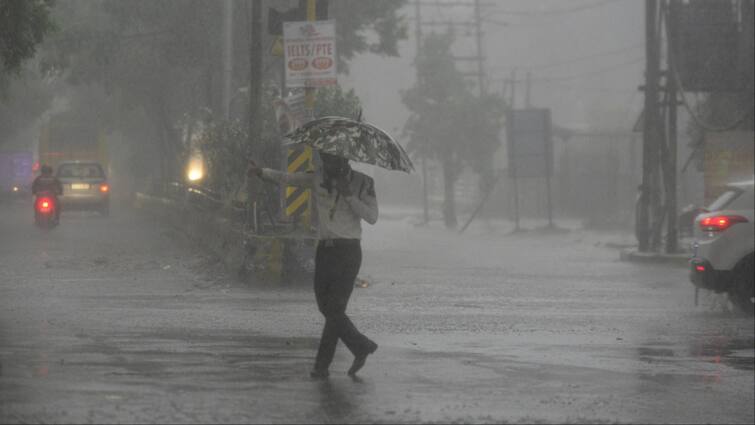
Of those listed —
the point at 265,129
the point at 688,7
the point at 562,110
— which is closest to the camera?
the point at 265,129

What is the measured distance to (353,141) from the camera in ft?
34.8

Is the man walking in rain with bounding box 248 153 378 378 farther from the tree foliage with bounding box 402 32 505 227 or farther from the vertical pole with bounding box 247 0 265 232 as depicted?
the tree foliage with bounding box 402 32 505 227

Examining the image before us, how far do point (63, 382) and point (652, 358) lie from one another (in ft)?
16.5

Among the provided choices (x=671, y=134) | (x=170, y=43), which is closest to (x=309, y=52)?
(x=671, y=134)

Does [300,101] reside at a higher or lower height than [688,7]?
lower

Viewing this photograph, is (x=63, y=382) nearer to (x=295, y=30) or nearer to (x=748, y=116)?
(x=295, y=30)

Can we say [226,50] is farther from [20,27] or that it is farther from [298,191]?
[20,27]

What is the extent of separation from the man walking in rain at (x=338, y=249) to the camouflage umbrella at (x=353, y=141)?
0.39ft

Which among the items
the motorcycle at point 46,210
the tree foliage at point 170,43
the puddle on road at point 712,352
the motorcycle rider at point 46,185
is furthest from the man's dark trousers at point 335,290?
the tree foliage at point 170,43

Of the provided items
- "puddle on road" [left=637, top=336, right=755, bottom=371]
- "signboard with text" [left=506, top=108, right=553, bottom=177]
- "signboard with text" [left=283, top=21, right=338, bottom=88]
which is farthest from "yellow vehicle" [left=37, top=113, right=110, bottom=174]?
"puddle on road" [left=637, top=336, right=755, bottom=371]

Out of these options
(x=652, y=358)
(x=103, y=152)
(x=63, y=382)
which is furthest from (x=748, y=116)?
(x=103, y=152)

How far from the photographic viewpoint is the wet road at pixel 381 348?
29.4 feet

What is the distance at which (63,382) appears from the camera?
9.63m

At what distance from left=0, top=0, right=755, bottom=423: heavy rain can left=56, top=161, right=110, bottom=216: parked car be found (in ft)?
0.24
